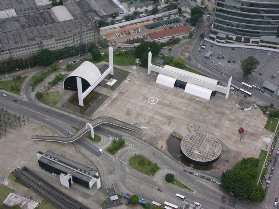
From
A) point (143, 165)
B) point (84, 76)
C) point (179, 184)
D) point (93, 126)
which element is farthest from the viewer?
point (84, 76)

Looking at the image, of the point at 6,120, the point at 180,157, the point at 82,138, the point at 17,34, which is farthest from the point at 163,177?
the point at 17,34

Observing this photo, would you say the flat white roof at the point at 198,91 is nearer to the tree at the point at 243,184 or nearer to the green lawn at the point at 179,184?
the tree at the point at 243,184

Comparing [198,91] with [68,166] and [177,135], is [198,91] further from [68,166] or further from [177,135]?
[68,166]

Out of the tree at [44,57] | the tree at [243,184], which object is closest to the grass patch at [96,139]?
the tree at [243,184]

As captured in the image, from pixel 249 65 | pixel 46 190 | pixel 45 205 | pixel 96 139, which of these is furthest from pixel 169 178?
pixel 249 65

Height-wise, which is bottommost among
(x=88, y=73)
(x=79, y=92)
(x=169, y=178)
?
(x=169, y=178)
